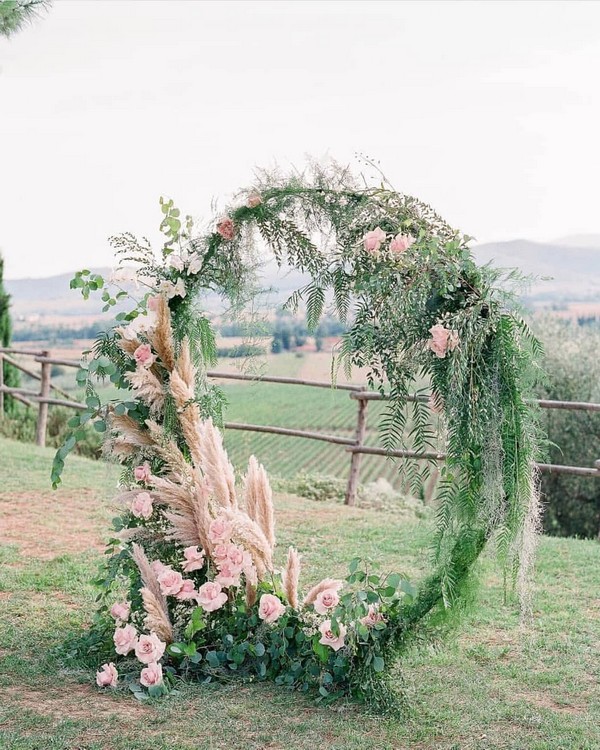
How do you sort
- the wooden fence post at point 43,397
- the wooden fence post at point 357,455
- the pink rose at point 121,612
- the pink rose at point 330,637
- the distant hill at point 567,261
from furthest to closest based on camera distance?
1. the distant hill at point 567,261
2. the wooden fence post at point 43,397
3. the wooden fence post at point 357,455
4. the pink rose at point 121,612
5. the pink rose at point 330,637

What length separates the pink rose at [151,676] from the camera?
305 cm

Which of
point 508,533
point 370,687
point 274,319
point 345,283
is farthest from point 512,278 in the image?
point 370,687

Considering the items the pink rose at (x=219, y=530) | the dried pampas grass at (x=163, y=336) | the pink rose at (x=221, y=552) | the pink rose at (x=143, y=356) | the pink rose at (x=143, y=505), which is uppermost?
the dried pampas grass at (x=163, y=336)

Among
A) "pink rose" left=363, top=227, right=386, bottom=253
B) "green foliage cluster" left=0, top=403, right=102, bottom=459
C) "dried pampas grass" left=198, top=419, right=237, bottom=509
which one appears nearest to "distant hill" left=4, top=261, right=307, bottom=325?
"pink rose" left=363, top=227, right=386, bottom=253

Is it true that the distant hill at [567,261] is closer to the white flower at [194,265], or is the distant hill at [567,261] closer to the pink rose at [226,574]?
the white flower at [194,265]

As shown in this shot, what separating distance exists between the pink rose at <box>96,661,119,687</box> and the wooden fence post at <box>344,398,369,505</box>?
157 inches

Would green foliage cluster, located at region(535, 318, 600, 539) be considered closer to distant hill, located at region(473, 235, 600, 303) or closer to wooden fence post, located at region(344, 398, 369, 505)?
wooden fence post, located at region(344, 398, 369, 505)

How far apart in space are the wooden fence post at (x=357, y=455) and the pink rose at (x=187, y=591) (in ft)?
12.6

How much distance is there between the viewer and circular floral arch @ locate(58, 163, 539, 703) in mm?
2758

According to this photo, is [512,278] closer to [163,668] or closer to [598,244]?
[163,668]

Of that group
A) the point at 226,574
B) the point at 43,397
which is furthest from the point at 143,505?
the point at 43,397

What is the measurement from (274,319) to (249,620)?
1.18 metres

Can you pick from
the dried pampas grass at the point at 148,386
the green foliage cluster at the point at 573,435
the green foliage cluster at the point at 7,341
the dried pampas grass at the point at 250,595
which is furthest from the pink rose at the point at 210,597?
the green foliage cluster at the point at 7,341

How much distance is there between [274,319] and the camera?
3482 mm
